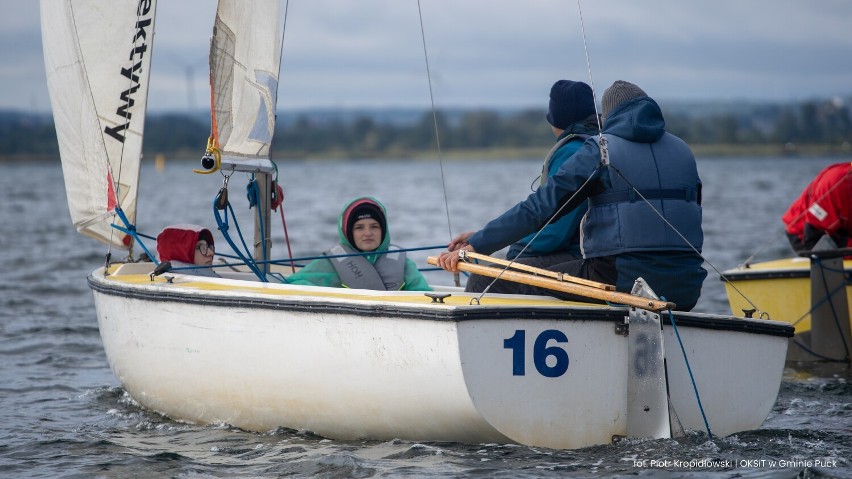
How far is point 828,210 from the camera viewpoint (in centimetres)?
852

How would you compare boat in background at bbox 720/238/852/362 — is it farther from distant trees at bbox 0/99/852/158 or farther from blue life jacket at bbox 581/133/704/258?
distant trees at bbox 0/99/852/158

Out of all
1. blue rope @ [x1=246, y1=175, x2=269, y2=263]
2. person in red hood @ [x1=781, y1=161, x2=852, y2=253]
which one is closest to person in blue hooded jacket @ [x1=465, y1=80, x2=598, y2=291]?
blue rope @ [x1=246, y1=175, x2=269, y2=263]

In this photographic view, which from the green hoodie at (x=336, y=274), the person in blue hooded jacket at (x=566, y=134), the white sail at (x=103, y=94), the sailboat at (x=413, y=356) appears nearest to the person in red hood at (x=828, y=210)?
the person in blue hooded jacket at (x=566, y=134)

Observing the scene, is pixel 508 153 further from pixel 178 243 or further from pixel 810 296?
pixel 178 243

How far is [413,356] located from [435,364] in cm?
12

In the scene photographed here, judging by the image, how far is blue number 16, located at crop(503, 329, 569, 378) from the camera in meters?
4.88

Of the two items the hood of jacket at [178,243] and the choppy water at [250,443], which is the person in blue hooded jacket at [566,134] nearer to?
the choppy water at [250,443]

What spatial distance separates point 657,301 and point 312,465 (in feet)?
5.37

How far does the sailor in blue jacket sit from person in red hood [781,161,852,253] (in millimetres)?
3494

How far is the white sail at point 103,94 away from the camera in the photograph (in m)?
6.97

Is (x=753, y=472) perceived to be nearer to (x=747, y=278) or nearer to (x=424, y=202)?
(x=747, y=278)

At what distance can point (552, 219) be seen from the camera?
5258 mm

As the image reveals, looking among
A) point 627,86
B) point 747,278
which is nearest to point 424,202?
point 747,278

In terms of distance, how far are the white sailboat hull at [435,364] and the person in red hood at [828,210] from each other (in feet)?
11.5
